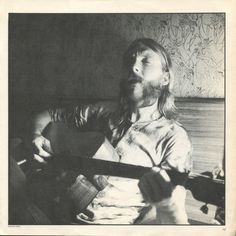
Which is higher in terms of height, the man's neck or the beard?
the beard

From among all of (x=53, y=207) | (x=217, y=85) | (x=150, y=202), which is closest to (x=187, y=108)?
(x=217, y=85)

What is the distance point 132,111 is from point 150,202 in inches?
5.9

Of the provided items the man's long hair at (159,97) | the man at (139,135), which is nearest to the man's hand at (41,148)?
the man at (139,135)

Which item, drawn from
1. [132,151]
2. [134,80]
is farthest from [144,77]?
[132,151]

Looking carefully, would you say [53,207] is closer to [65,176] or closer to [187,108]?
[65,176]

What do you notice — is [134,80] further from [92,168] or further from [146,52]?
[92,168]

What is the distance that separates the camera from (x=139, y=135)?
0.60m

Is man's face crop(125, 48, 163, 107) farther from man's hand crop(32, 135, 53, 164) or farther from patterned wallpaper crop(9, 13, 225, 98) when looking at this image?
man's hand crop(32, 135, 53, 164)

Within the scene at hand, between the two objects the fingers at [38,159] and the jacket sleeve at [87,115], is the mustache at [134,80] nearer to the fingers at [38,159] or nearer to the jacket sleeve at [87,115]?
the jacket sleeve at [87,115]

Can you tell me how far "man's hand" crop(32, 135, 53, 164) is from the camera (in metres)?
0.60

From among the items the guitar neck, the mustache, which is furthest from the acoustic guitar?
the mustache

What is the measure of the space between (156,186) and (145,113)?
119 mm

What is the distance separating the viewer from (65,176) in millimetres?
599

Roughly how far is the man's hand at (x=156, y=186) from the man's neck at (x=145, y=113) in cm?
8
